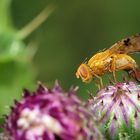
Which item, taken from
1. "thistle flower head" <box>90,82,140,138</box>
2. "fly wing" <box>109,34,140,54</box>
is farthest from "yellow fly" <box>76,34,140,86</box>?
"thistle flower head" <box>90,82,140,138</box>

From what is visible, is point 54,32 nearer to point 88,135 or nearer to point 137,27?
point 137,27

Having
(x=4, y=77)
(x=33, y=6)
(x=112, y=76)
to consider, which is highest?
(x=33, y=6)

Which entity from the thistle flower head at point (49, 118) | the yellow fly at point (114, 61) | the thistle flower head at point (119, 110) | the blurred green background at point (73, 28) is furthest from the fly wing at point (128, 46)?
the blurred green background at point (73, 28)

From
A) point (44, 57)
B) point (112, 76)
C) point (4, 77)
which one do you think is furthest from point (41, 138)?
point (44, 57)

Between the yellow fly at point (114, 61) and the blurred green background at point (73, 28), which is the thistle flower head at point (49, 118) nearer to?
the yellow fly at point (114, 61)

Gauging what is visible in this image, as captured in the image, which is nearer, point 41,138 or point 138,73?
point 41,138

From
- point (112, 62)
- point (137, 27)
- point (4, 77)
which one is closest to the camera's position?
point (112, 62)

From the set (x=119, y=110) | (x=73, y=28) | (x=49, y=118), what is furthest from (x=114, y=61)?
(x=73, y=28)

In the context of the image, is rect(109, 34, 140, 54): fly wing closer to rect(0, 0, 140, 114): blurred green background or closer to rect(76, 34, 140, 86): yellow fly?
rect(76, 34, 140, 86): yellow fly
